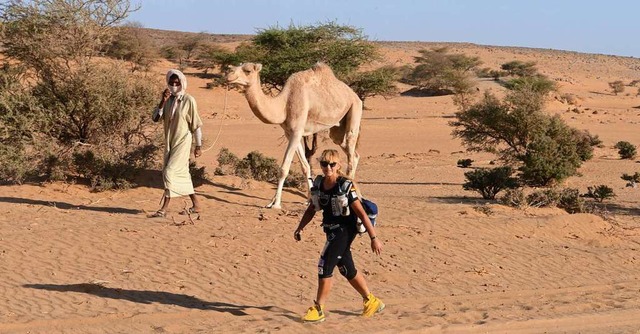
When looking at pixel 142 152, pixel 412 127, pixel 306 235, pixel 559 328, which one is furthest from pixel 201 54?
pixel 559 328

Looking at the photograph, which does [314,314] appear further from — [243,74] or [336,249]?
[243,74]

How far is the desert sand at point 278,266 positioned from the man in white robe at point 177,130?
1.97 feet

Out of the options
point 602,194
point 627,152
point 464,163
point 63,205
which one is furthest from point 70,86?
point 627,152

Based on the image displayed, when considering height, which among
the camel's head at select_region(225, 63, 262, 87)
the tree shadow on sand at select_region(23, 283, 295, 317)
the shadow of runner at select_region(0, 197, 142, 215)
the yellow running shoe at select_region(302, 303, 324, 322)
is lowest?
the tree shadow on sand at select_region(23, 283, 295, 317)

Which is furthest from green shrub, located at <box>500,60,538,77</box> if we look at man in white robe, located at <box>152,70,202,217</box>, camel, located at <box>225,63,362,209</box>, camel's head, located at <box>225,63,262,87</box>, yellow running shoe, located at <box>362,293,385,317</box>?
yellow running shoe, located at <box>362,293,385,317</box>

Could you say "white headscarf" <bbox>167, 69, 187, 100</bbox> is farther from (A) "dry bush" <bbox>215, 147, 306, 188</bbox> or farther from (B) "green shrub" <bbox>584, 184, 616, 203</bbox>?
(B) "green shrub" <bbox>584, 184, 616, 203</bbox>

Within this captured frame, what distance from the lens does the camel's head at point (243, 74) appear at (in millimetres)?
12086

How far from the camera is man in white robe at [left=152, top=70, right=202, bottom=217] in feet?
38.3

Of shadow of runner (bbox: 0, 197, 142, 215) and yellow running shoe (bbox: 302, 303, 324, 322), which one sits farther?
shadow of runner (bbox: 0, 197, 142, 215)

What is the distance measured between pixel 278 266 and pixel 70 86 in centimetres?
614

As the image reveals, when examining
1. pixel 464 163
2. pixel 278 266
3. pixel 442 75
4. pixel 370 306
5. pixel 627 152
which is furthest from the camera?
pixel 442 75

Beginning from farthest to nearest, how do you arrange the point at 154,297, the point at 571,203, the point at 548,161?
the point at 548,161
the point at 571,203
the point at 154,297

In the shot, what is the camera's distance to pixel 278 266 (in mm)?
10367

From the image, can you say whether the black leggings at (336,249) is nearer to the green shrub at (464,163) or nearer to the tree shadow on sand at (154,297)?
the tree shadow on sand at (154,297)
